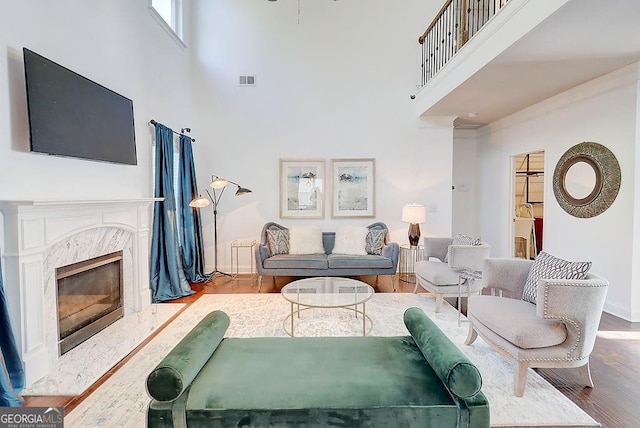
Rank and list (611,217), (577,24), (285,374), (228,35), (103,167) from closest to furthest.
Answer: (285,374)
(577,24)
(103,167)
(611,217)
(228,35)

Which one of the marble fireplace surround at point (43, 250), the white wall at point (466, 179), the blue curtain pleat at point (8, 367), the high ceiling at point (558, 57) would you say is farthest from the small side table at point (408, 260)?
the blue curtain pleat at point (8, 367)

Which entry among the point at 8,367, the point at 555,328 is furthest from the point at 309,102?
the point at 8,367

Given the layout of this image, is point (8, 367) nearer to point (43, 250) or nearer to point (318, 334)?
point (43, 250)

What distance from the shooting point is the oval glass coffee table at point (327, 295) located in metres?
2.78

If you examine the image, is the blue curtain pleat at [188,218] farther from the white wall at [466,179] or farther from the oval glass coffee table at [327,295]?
the white wall at [466,179]

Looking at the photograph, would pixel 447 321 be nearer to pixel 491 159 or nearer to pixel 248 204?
pixel 248 204

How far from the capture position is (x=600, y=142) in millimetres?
3674

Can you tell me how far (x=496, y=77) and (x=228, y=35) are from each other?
4180mm

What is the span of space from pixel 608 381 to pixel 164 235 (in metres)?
4.58

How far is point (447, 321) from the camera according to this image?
3.30m

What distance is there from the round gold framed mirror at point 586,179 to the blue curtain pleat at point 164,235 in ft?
16.8

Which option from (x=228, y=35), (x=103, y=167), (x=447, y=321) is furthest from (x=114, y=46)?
(x=447, y=321)

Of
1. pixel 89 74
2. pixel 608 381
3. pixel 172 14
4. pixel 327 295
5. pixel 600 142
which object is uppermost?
pixel 172 14

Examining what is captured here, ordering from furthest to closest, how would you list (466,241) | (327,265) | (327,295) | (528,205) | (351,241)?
1. (528,205)
2. (351,241)
3. (327,265)
4. (466,241)
5. (327,295)
